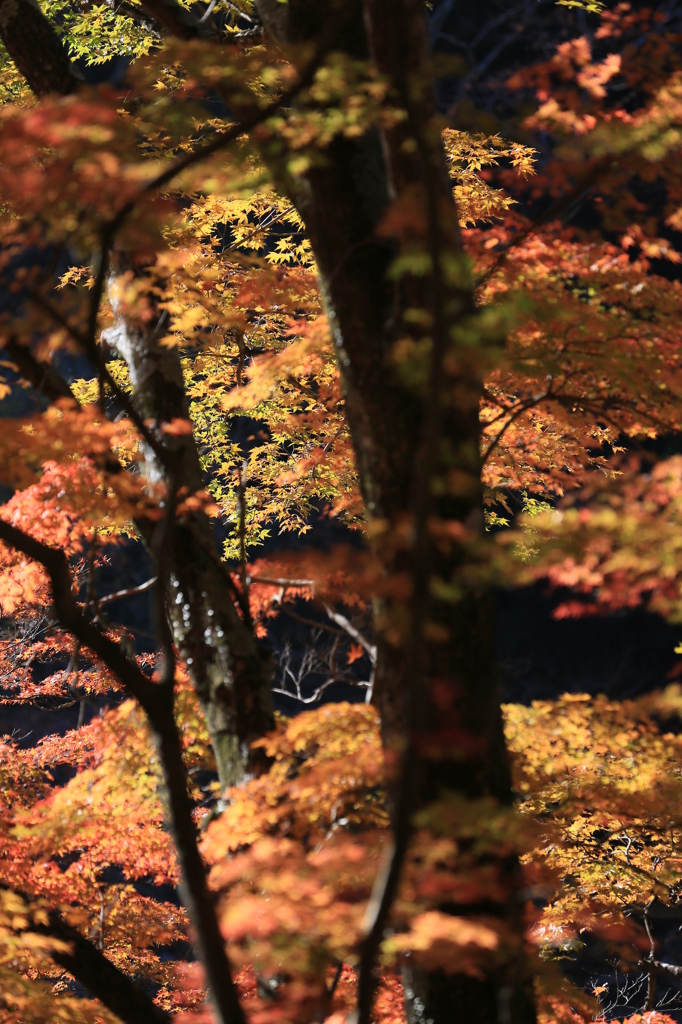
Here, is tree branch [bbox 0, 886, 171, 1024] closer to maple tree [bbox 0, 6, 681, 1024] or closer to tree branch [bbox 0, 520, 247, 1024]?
maple tree [bbox 0, 6, 681, 1024]

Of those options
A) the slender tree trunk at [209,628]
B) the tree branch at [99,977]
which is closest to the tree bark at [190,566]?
the slender tree trunk at [209,628]

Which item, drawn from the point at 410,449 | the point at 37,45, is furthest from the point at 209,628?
the point at 37,45

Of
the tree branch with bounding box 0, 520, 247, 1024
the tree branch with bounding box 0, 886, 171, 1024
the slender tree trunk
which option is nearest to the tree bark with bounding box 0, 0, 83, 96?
the slender tree trunk

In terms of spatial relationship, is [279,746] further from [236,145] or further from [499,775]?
[236,145]

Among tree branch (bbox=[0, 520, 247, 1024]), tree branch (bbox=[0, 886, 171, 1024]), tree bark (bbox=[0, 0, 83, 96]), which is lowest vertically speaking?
tree branch (bbox=[0, 886, 171, 1024])

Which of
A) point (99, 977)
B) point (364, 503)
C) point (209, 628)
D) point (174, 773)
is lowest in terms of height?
point (99, 977)

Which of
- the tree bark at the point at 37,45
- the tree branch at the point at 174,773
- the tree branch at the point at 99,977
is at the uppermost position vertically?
the tree bark at the point at 37,45

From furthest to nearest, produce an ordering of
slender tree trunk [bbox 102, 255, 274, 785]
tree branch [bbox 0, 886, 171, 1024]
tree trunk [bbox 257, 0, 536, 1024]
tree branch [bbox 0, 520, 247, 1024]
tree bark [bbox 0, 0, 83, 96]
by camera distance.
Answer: tree bark [bbox 0, 0, 83, 96] → slender tree trunk [bbox 102, 255, 274, 785] → tree branch [bbox 0, 886, 171, 1024] → tree trunk [bbox 257, 0, 536, 1024] → tree branch [bbox 0, 520, 247, 1024]

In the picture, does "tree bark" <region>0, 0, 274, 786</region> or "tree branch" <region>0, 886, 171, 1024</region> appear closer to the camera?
"tree branch" <region>0, 886, 171, 1024</region>

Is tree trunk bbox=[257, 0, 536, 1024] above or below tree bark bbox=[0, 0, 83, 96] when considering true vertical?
below

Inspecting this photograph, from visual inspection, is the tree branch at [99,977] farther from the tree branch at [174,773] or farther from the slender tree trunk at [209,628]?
the tree branch at [174,773]

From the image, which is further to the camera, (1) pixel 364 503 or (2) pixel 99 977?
(2) pixel 99 977

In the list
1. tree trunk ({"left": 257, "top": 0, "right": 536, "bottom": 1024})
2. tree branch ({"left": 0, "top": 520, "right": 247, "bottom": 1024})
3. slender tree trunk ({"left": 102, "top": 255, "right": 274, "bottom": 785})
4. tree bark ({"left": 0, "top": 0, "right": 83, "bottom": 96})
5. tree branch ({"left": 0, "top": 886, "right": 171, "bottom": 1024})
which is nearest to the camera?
tree branch ({"left": 0, "top": 520, "right": 247, "bottom": 1024})

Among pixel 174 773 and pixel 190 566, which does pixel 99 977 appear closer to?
pixel 174 773
